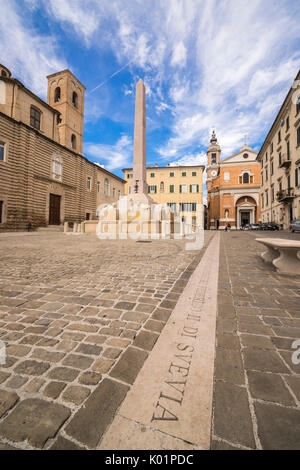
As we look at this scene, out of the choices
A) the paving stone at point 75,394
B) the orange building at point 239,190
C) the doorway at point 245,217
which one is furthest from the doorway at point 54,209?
the doorway at point 245,217

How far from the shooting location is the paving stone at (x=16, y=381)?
1.24 meters

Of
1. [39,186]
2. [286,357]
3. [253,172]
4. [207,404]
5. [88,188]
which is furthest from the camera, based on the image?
[253,172]

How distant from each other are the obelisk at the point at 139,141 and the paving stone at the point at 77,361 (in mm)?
17071

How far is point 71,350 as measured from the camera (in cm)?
160

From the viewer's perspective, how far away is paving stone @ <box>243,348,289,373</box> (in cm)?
138

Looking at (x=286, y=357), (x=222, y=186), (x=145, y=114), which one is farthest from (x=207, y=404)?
(x=222, y=186)

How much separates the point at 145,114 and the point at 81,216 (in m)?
15.4

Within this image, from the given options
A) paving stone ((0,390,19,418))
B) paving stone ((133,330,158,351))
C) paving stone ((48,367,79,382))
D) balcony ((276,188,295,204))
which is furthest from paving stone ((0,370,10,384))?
balcony ((276,188,295,204))

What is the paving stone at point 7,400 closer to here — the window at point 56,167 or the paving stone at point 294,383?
the paving stone at point 294,383

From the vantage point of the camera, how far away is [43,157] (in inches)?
842

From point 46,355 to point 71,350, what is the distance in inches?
7.1

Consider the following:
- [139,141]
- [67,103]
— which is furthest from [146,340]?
[67,103]

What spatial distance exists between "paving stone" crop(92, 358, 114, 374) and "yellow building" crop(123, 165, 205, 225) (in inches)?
1520

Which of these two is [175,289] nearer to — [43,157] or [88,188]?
[43,157]
